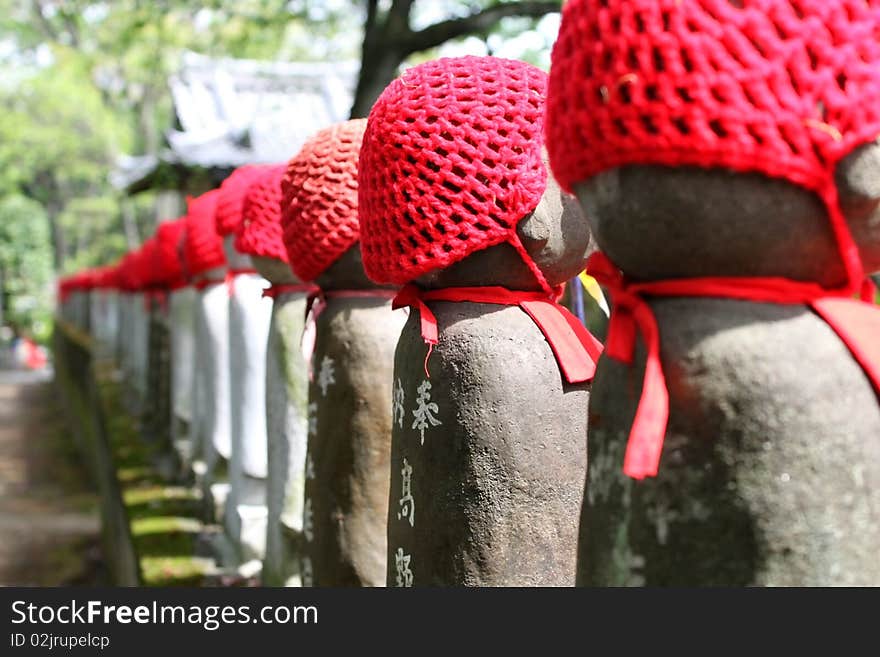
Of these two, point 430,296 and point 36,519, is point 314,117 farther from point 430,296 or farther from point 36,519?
point 430,296

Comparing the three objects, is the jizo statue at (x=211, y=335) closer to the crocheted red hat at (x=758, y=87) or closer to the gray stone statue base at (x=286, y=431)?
the gray stone statue base at (x=286, y=431)

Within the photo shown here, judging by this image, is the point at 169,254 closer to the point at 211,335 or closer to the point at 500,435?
the point at 211,335

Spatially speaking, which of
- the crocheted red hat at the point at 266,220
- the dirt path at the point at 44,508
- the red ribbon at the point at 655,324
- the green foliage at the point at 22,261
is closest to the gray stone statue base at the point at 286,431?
the crocheted red hat at the point at 266,220

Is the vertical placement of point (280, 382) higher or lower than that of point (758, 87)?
lower

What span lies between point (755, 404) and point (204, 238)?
466cm

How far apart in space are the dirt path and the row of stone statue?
5707 millimetres

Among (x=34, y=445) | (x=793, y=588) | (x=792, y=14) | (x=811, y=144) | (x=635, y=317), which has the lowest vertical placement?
(x=34, y=445)

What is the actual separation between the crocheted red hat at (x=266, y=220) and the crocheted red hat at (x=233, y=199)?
0.40 m

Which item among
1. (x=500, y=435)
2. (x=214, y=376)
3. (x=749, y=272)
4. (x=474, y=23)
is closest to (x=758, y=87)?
(x=749, y=272)

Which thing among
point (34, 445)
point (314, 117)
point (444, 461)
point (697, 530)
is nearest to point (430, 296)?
point (444, 461)

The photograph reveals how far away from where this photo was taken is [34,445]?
15336 mm

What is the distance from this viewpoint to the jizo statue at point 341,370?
3.06 m

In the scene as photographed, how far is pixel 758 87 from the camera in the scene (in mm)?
1424

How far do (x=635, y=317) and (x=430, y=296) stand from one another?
0.87 m
